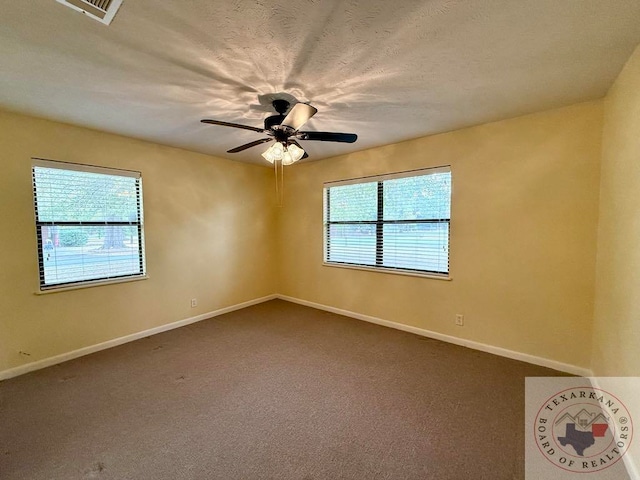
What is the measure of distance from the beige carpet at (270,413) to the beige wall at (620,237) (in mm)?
696

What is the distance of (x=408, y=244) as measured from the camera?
11.4ft

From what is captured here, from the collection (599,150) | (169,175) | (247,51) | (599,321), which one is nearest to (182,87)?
(247,51)

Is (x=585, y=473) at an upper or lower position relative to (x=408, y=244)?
lower

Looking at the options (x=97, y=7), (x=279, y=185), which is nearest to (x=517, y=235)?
(x=97, y=7)

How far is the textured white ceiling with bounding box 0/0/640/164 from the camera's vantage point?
1313mm

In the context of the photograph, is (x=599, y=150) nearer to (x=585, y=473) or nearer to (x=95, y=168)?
(x=585, y=473)

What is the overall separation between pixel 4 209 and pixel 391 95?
11.8 feet

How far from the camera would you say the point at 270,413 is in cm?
197

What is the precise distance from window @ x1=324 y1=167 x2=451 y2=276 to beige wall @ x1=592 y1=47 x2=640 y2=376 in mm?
1278

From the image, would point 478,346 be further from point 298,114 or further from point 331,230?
point 298,114

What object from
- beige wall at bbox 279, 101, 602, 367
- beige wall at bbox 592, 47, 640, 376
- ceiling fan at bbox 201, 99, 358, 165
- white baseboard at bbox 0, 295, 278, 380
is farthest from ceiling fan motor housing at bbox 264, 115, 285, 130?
white baseboard at bbox 0, 295, 278, 380

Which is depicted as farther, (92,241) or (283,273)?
(283,273)

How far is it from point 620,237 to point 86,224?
4740 millimetres

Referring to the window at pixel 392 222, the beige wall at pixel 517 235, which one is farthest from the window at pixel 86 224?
the beige wall at pixel 517 235
